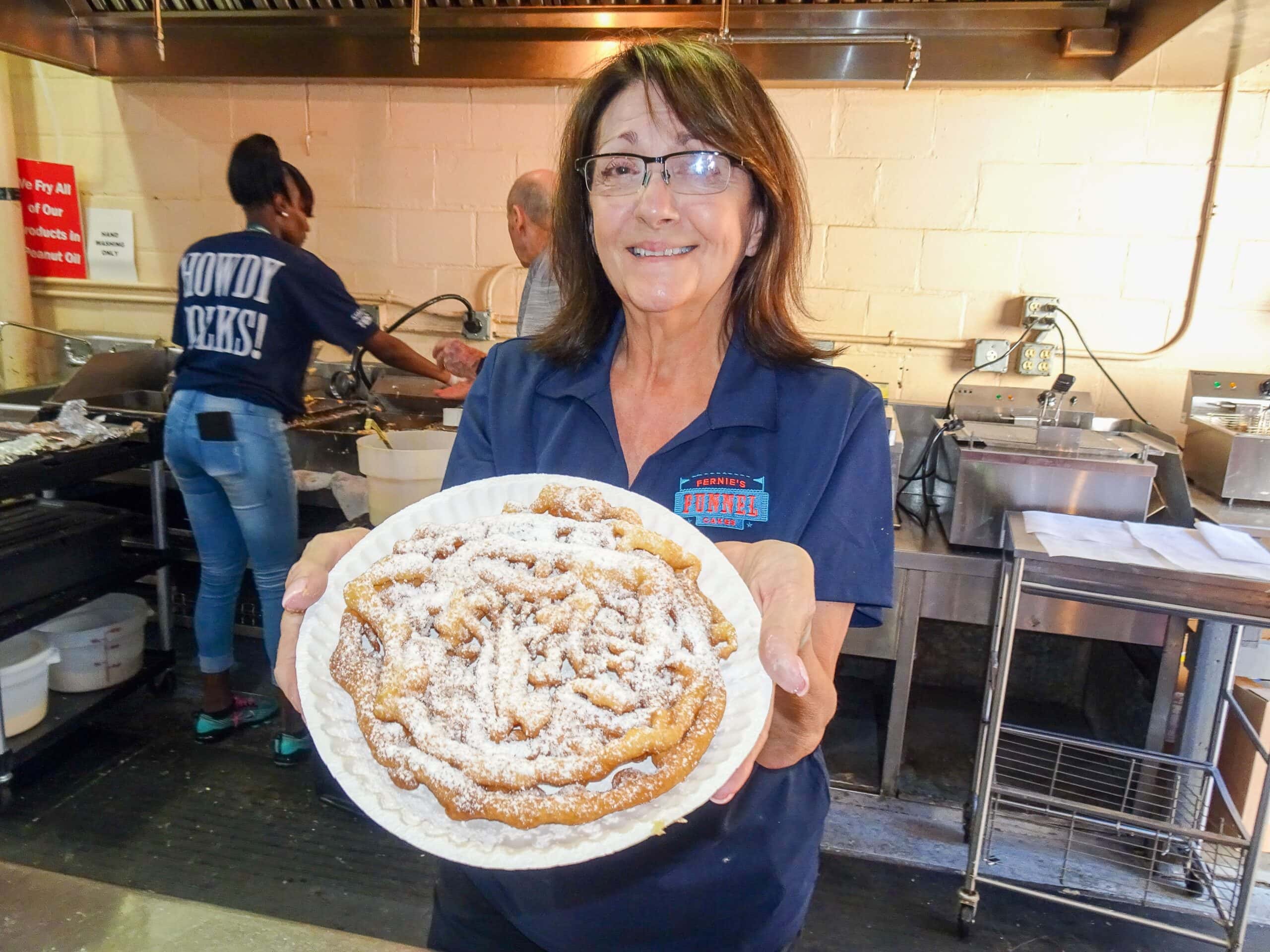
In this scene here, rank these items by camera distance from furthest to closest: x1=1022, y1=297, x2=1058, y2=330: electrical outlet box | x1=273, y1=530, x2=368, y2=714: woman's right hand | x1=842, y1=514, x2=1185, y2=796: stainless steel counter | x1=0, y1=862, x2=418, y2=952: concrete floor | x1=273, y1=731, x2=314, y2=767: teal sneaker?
1. x1=1022, y1=297, x2=1058, y2=330: electrical outlet box
2. x1=273, y1=731, x2=314, y2=767: teal sneaker
3. x1=842, y1=514, x2=1185, y2=796: stainless steel counter
4. x1=273, y1=530, x2=368, y2=714: woman's right hand
5. x1=0, y1=862, x2=418, y2=952: concrete floor

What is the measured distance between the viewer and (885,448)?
1.02m

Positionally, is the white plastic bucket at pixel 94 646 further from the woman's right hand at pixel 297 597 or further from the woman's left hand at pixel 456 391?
the woman's right hand at pixel 297 597

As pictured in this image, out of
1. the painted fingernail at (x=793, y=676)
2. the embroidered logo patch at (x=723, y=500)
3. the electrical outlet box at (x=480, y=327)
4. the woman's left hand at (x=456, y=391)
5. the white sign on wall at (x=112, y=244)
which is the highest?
the white sign on wall at (x=112, y=244)

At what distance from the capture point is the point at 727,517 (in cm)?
98

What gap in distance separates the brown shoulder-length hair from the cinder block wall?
168 centimetres

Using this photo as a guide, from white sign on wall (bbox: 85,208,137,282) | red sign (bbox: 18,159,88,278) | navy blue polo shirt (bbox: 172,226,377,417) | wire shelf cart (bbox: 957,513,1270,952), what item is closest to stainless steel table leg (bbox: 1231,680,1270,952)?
wire shelf cart (bbox: 957,513,1270,952)

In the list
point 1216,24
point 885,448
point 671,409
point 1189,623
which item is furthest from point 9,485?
point 1216,24

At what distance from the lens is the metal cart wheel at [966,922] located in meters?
1.80

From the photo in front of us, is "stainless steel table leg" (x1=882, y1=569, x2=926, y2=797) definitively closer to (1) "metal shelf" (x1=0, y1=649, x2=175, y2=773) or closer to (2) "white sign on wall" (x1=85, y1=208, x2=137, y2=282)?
(1) "metal shelf" (x1=0, y1=649, x2=175, y2=773)

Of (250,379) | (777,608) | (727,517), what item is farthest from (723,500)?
(250,379)

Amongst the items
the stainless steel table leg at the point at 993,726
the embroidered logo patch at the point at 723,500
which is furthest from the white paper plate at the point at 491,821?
the stainless steel table leg at the point at 993,726

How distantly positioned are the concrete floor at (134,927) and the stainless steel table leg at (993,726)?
1557 millimetres

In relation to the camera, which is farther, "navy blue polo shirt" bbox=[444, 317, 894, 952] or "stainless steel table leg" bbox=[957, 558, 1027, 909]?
"stainless steel table leg" bbox=[957, 558, 1027, 909]

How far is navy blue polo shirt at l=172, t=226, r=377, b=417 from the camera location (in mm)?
2180
